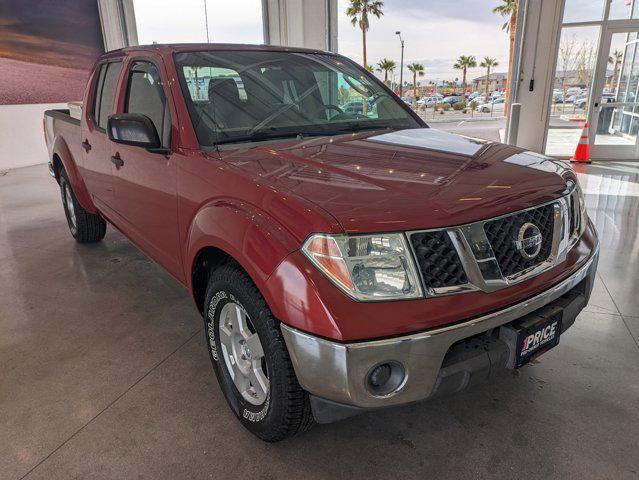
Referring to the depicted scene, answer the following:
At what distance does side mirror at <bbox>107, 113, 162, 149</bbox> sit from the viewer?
2.07m

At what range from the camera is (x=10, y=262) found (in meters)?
3.84

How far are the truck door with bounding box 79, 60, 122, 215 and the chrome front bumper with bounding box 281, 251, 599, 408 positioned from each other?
6.82 ft

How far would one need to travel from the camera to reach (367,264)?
138 centimetres

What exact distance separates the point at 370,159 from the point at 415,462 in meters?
1.12

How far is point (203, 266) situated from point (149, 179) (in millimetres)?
618

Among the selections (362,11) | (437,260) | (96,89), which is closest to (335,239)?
(437,260)

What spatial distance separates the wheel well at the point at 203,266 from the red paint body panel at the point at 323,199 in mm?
34

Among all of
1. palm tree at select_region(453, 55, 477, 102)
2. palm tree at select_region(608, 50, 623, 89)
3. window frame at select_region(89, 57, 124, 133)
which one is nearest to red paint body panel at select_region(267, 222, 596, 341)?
window frame at select_region(89, 57, 124, 133)

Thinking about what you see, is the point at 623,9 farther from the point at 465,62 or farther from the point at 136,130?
the point at 465,62

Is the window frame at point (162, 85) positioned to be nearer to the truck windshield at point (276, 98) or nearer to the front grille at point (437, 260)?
A: the truck windshield at point (276, 98)

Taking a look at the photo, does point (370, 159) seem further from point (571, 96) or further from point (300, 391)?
point (571, 96)

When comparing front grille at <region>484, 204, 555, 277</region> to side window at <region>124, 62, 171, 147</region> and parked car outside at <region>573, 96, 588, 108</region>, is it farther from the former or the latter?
parked car outside at <region>573, 96, 588, 108</region>

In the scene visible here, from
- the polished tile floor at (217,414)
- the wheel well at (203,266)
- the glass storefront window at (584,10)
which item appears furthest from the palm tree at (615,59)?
the wheel well at (203,266)

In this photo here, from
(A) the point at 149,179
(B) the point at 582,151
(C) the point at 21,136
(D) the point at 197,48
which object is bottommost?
(B) the point at 582,151
